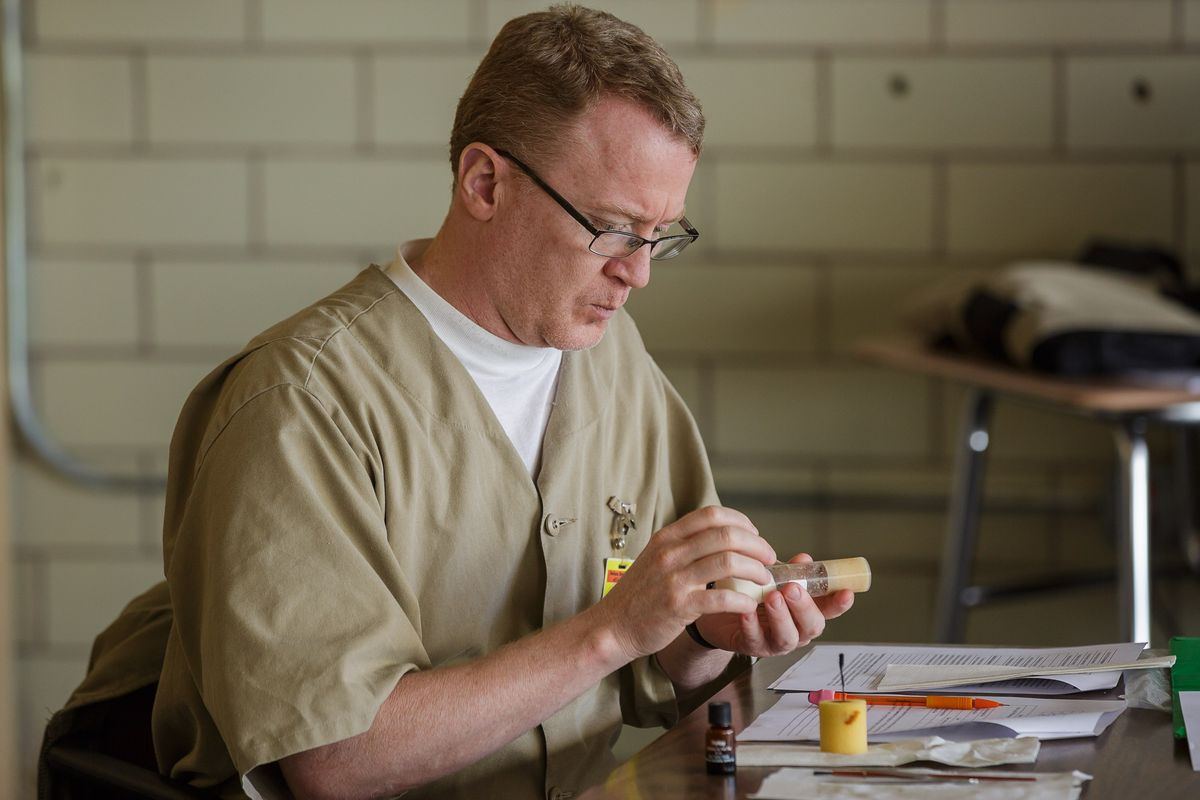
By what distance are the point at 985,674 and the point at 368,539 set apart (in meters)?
0.56

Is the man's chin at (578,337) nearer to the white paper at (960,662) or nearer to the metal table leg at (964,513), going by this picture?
the white paper at (960,662)

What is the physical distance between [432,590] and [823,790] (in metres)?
0.48

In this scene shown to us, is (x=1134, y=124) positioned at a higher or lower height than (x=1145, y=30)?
lower

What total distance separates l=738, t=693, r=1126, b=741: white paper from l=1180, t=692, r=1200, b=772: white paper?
0.05 m

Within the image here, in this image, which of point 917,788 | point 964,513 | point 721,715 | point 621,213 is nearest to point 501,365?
point 621,213

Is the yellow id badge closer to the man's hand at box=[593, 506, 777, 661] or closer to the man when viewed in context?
the man

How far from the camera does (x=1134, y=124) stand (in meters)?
2.89

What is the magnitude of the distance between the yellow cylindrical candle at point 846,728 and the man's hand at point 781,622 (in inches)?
8.7

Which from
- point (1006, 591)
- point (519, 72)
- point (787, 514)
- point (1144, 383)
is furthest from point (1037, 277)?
point (519, 72)

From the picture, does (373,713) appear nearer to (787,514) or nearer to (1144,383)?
(1144,383)

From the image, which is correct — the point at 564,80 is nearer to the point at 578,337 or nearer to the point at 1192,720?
the point at 578,337

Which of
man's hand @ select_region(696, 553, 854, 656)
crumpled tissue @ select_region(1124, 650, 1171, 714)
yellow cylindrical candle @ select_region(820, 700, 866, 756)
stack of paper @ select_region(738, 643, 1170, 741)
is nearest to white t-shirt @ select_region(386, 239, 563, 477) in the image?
man's hand @ select_region(696, 553, 854, 656)

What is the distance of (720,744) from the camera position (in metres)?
1.05

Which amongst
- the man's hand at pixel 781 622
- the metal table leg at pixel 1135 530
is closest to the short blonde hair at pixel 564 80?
the man's hand at pixel 781 622
